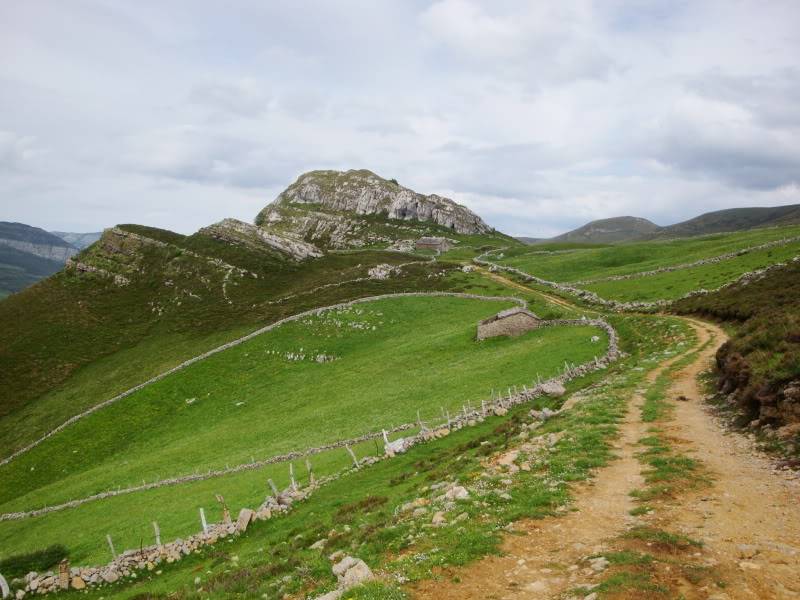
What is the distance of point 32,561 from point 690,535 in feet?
129

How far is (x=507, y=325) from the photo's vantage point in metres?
59.8

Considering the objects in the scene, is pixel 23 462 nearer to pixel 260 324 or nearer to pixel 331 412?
pixel 260 324

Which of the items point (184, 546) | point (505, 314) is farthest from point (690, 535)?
point (505, 314)

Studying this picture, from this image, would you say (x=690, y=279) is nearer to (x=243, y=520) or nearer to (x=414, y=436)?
(x=414, y=436)

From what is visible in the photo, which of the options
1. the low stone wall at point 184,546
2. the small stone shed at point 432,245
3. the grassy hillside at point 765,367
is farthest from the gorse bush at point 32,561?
the small stone shed at point 432,245

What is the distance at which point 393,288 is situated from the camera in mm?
94438

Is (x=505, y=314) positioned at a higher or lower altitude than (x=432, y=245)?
lower

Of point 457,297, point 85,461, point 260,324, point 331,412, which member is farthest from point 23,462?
point 457,297

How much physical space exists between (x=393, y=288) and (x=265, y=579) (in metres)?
79.3

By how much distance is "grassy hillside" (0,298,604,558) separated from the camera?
38781mm

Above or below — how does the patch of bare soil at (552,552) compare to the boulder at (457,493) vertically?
above

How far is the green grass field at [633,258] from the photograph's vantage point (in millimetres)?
92938

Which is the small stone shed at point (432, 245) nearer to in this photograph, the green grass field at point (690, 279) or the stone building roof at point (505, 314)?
the green grass field at point (690, 279)

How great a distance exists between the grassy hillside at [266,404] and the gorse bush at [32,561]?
1569 millimetres
